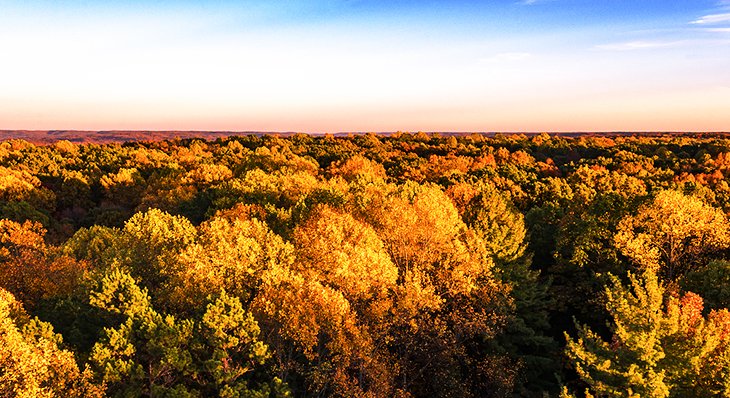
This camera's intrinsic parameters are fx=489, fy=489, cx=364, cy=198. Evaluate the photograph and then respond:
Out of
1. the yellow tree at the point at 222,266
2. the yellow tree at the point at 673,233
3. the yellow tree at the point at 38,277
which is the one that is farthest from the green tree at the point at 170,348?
the yellow tree at the point at 673,233

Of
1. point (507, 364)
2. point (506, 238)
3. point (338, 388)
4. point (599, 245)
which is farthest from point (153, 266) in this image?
point (599, 245)

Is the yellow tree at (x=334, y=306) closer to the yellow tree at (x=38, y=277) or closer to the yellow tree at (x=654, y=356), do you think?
the yellow tree at (x=654, y=356)

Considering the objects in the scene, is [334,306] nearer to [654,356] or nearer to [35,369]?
[35,369]

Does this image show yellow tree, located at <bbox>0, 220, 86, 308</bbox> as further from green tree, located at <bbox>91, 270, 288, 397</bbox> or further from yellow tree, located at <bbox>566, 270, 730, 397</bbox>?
yellow tree, located at <bbox>566, 270, 730, 397</bbox>

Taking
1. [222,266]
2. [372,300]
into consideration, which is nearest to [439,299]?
[372,300]

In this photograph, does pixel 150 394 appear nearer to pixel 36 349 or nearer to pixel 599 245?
pixel 36 349
